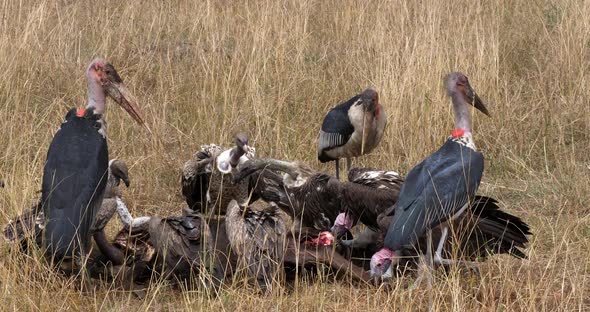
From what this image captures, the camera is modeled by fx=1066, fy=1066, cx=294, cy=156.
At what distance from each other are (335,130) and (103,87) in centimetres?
174

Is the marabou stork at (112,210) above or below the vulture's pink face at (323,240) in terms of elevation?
above

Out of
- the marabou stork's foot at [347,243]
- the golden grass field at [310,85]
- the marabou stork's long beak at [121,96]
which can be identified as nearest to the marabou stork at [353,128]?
the golden grass field at [310,85]

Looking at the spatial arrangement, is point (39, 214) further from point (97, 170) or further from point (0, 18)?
point (0, 18)

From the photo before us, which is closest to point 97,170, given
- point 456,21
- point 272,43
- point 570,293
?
point 570,293

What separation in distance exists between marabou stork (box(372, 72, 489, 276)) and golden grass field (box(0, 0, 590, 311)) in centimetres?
34

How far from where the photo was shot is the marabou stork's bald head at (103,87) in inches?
226

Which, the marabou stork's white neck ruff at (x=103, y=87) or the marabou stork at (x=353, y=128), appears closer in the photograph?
the marabou stork's white neck ruff at (x=103, y=87)

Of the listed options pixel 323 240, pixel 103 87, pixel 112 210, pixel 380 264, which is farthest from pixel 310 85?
pixel 380 264

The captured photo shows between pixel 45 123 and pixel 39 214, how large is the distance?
8.31ft

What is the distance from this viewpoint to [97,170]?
515cm

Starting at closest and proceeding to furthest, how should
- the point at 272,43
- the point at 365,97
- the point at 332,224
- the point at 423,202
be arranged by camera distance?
1. the point at 423,202
2. the point at 332,224
3. the point at 365,97
4. the point at 272,43

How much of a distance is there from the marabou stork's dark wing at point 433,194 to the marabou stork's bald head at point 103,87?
172 cm

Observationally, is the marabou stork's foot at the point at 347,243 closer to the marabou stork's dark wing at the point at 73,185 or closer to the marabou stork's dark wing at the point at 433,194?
the marabou stork's dark wing at the point at 433,194

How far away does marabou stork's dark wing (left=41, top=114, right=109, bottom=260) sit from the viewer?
4.86m
